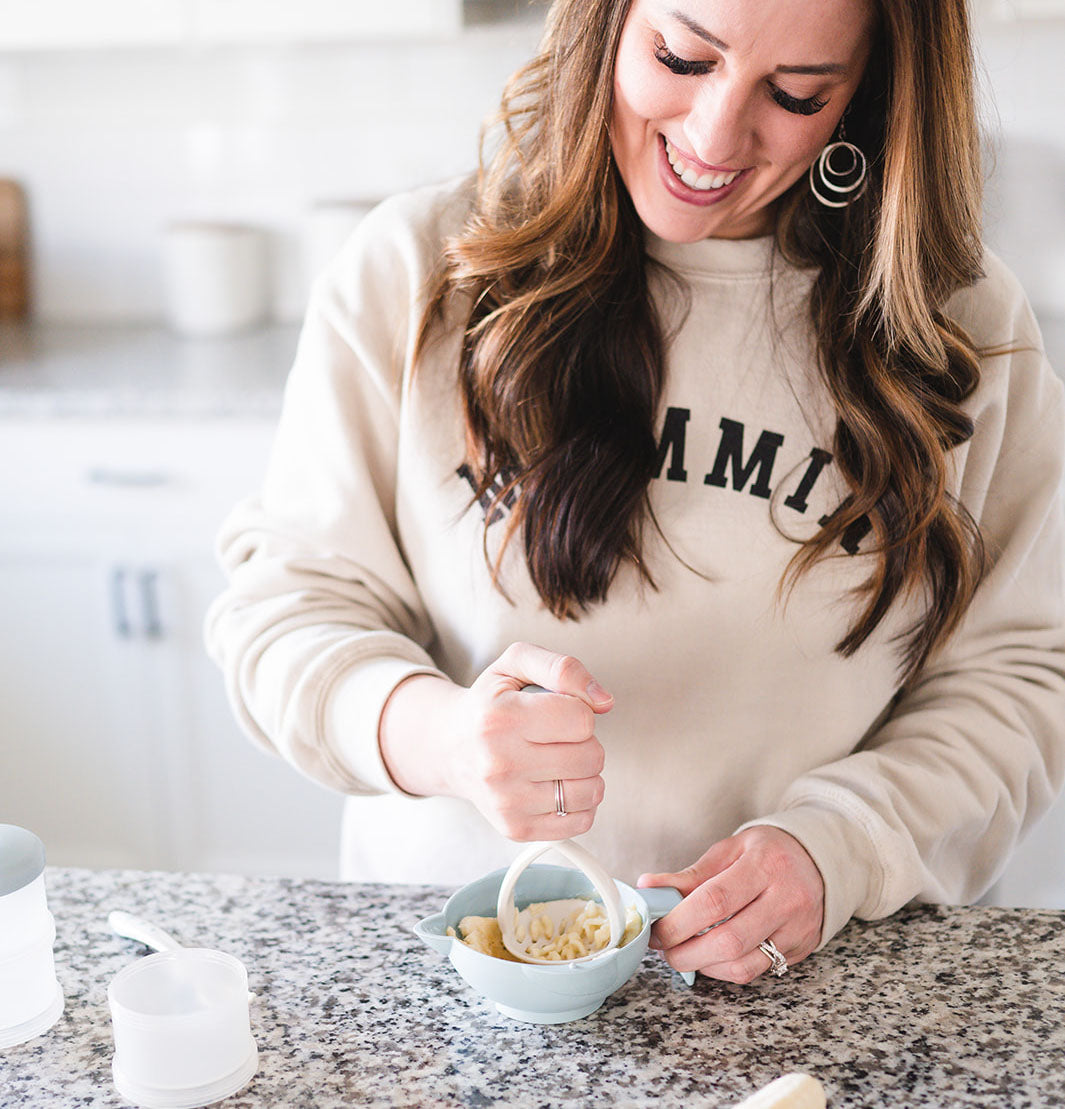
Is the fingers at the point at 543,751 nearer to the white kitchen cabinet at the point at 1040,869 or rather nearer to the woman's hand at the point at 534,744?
the woman's hand at the point at 534,744

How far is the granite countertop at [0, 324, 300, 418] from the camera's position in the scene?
213cm

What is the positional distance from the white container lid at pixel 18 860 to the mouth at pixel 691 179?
2.18 ft

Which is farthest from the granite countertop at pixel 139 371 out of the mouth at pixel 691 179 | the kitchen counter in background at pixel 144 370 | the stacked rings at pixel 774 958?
the stacked rings at pixel 774 958

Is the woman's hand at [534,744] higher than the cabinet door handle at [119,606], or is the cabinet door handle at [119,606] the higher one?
the woman's hand at [534,744]

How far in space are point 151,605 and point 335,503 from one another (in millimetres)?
1232

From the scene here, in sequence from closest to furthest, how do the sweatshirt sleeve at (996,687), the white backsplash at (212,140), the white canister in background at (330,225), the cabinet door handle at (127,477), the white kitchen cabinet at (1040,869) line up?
the sweatshirt sleeve at (996,687) → the white kitchen cabinet at (1040,869) → the cabinet door handle at (127,477) → the white canister in background at (330,225) → the white backsplash at (212,140)

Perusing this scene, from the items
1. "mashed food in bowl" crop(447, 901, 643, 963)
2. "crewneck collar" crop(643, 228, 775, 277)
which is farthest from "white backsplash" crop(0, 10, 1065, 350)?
"mashed food in bowl" crop(447, 901, 643, 963)

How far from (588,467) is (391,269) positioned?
0.86ft

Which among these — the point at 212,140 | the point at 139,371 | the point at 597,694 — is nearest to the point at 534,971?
the point at 597,694

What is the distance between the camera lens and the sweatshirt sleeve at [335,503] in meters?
1.09

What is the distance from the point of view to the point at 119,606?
2.24 m

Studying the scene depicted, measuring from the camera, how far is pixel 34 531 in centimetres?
221

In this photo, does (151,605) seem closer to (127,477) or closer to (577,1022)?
(127,477)

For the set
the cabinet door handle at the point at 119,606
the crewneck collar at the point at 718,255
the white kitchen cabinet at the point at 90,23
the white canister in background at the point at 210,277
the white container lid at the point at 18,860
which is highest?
the white kitchen cabinet at the point at 90,23
